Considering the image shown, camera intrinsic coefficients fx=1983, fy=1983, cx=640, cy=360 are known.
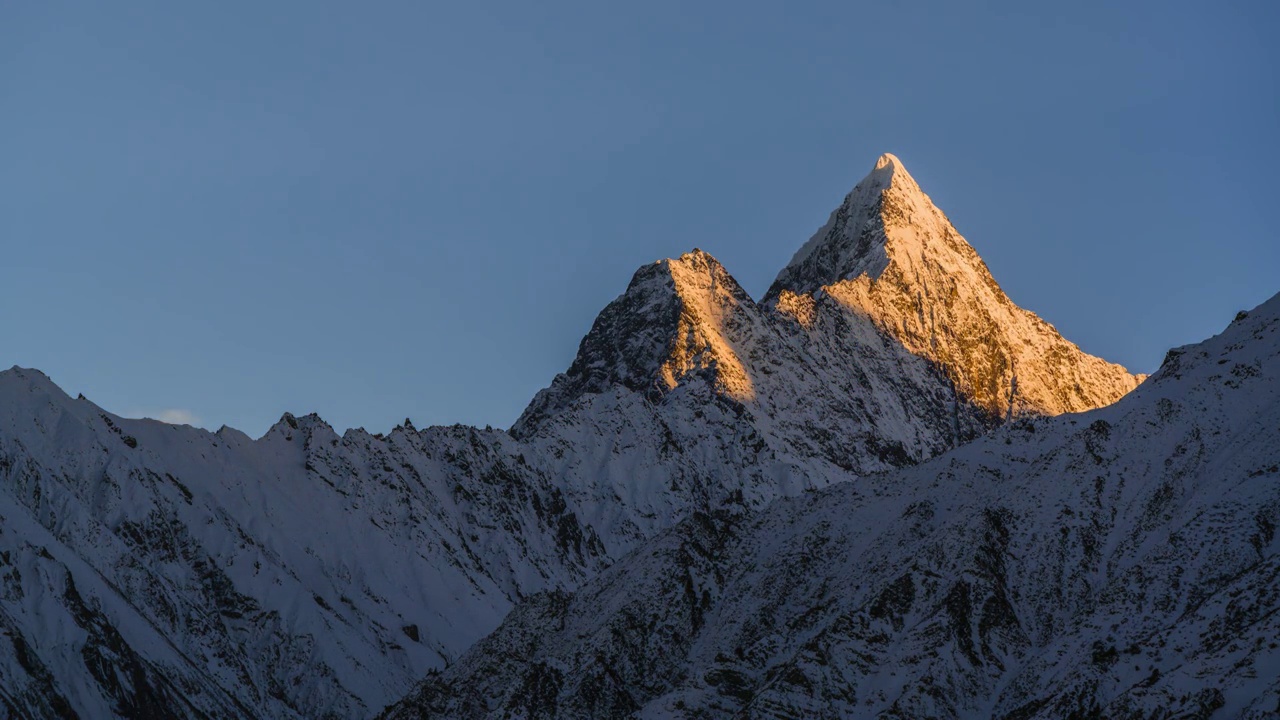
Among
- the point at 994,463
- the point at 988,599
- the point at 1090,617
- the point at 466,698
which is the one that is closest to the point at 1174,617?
the point at 1090,617

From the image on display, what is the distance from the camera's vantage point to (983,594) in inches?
6117

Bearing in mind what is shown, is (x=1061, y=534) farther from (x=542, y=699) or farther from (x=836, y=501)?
(x=542, y=699)

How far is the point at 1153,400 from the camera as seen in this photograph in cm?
17750

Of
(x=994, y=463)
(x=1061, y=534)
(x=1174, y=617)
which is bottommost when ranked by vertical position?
(x=1174, y=617)

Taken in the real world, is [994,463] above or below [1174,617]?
above

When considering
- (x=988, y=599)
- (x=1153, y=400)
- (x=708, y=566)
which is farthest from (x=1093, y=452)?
(x=708, y=566)

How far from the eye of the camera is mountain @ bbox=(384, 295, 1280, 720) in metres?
137

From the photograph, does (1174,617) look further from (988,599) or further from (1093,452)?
(1093,452)

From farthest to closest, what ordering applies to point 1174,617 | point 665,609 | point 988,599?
point 665,609, point 988,599, point 1174,617

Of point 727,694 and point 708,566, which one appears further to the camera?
point 708,566

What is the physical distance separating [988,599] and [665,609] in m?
33.4

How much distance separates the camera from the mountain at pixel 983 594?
449 feet

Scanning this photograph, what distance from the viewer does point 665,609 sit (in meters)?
177

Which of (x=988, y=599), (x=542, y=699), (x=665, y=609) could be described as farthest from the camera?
(x=665, y=609)
